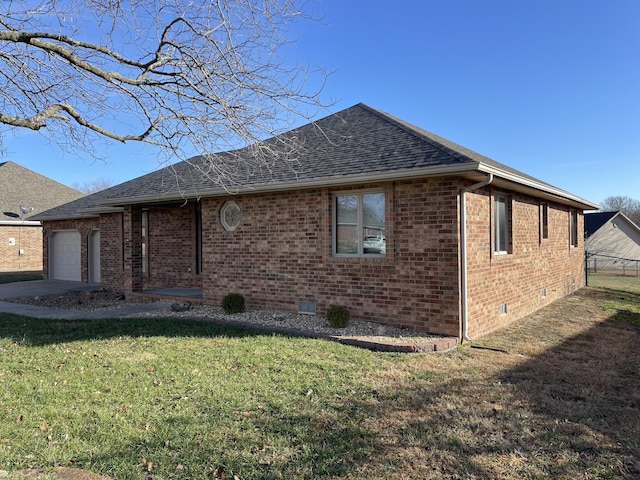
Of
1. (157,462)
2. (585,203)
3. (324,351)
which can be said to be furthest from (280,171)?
(585,203)

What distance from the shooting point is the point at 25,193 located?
2733 centimetres

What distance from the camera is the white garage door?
19.0m

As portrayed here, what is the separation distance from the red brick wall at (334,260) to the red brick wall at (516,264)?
619 mm

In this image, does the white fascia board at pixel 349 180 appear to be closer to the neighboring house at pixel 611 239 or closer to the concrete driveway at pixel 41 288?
Result: the concrete driveway at pixel 41 288

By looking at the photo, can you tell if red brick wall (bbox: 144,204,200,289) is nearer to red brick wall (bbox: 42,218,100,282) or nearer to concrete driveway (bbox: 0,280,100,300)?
concrete driveway (bbox: 0,280,100,300)

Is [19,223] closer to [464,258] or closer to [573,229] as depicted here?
[464,258]

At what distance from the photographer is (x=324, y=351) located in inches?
261

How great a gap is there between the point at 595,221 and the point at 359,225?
3157 centimetres

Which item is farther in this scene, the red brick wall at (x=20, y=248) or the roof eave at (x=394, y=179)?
the red brick wall at (x=20, y=248)

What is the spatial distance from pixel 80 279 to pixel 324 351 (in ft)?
52.0

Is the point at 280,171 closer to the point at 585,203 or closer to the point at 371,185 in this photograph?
the point at 371,185

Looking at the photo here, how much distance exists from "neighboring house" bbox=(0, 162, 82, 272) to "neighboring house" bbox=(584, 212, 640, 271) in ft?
120

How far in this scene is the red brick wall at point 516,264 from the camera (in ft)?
26.3

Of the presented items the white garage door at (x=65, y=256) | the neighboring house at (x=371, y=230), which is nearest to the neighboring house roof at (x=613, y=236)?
the neighboring house at (x=371, y=230)
